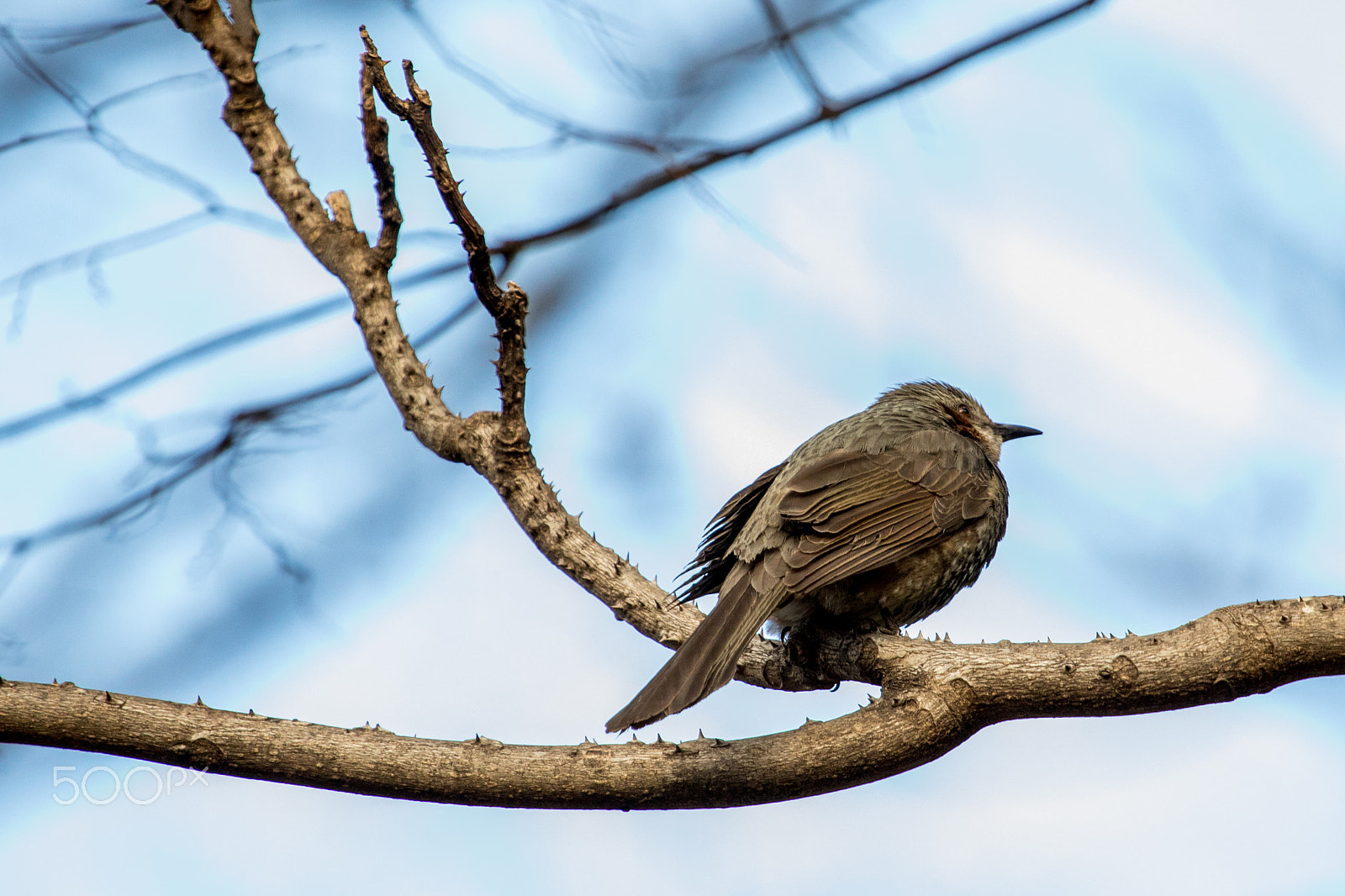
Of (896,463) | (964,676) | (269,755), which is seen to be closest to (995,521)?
(896,463)

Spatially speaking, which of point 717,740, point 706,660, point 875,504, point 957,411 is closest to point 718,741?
point 717,740

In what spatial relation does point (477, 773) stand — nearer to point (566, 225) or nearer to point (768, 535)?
point (768, 535)

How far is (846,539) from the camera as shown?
13.0ft

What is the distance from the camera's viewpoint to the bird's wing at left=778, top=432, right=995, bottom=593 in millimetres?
3844

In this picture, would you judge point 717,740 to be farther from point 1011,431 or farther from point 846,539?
point 1011,431

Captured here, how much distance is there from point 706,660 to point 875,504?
119 cm

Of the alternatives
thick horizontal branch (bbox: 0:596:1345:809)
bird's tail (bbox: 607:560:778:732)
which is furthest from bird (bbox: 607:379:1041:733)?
thick horizontal branch (bbox: 0:596:1345:809)

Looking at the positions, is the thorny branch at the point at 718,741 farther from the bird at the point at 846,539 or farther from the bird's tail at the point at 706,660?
the bird at the point at 846,539

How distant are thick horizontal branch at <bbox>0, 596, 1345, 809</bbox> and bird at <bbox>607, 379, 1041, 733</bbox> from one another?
1.03 ft

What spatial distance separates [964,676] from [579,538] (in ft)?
4.24

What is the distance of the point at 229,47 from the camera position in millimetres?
3531

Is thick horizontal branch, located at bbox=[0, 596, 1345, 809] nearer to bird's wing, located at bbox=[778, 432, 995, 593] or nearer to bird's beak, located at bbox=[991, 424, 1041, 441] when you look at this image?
bird's wing, located at bbox=[778, 432, 995, 593]

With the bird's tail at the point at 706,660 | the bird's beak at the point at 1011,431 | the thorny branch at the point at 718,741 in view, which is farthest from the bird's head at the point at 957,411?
the thorny branch at the point at 718,741

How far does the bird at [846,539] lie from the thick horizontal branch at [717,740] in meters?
0.31
